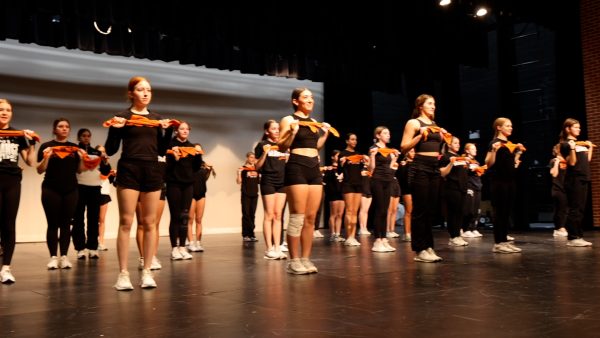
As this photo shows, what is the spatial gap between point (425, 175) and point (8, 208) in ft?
11.6

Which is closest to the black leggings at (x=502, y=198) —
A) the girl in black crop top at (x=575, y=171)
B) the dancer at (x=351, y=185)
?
the girl in black crop top at (x=575, y=171)

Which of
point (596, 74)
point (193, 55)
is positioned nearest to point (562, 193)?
point (596, 74)

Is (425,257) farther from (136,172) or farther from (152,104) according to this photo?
(152,104)

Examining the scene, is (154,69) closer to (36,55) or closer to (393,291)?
(36,55)

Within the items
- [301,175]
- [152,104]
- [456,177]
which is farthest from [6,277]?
[152,104]

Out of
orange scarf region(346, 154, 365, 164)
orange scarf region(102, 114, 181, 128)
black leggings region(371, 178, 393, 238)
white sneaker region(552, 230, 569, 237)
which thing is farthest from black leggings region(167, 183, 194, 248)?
white sneaker region(552, 230, 569, 237)

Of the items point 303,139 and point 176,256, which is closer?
point 303,139

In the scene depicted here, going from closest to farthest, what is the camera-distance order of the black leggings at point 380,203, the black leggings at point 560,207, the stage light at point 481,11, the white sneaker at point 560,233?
the black leggings at point 380,203 → the white sneaker at point 560,233 → the black leggings at point 560,207 → the stage light at point 481,11

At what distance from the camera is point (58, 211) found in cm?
495

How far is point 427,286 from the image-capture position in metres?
3.52

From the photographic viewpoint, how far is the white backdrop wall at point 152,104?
30.5 ft

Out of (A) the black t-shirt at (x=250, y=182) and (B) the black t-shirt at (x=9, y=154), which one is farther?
(A) the black t-shirt at (x=250, y=182)

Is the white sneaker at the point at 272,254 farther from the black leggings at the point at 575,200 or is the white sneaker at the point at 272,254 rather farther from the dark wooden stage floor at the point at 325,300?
the black leggings at the point at 575,200

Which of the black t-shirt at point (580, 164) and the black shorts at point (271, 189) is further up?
the black t-shirt at point (580, 164)
